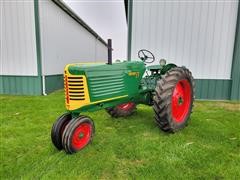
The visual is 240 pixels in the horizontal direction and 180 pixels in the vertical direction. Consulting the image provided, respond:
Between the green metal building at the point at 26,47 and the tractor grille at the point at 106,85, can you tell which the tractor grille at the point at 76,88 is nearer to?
the tractor grille at the point at 106,85

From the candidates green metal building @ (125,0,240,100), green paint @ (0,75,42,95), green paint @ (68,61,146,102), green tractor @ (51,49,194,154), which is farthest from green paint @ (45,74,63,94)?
green paint @ (68,61,146,102)

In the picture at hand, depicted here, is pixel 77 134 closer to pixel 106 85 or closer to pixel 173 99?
pixel 106 85

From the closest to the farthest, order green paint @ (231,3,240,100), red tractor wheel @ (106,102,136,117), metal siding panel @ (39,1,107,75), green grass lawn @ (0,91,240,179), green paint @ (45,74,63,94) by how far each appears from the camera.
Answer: green grass lawn @ (0,91,240,179)
red tractor wheel @ (106,102,136,117)
green paint @ (231,3,240,100)
metal siding panel @ (39,1,107,75)
green paint @ (45,74,63,94)

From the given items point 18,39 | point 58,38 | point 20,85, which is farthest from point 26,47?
point 58,38

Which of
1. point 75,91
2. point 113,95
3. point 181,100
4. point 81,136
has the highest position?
point 75,91

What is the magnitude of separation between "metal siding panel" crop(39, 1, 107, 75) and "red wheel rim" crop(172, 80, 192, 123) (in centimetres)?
521

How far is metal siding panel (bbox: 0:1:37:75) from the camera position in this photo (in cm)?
700

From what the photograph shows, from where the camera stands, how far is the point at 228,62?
21.4ft

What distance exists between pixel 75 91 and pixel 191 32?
199 inches

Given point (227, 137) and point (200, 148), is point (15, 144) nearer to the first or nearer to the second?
point (200, 148)

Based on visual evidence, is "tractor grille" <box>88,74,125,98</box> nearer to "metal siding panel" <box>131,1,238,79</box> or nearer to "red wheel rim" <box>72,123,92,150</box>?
"red wheel rim" <box>72,123,92,150</box>

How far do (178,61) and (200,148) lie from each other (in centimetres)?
425

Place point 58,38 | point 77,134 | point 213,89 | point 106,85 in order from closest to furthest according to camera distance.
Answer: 1. point 77,134
2. point 106,85
3. point 213,89
4. point 58,38

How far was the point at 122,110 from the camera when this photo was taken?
173 inches
